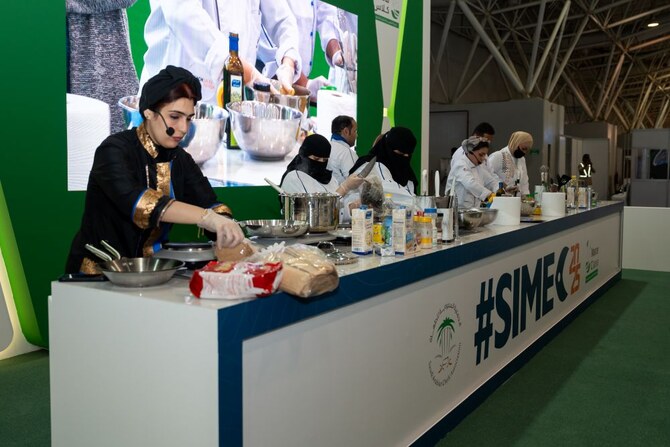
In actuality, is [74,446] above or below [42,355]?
above

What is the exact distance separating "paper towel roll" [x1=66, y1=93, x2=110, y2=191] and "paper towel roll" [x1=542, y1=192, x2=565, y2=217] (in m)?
3.02

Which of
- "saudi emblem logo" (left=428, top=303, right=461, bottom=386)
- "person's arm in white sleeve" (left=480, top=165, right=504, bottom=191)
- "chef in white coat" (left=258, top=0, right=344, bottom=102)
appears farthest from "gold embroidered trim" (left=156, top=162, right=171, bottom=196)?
"person's arm in white sleeve" (left=480, top=165, right=504, bottom=191)

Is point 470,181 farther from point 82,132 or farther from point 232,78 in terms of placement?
point 82,132

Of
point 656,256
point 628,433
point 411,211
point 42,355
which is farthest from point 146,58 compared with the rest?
point 656,256

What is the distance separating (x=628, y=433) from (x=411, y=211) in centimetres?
137

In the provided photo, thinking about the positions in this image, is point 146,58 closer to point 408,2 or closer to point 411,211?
point 411,211

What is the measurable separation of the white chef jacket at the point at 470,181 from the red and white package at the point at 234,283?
3672 millimetres

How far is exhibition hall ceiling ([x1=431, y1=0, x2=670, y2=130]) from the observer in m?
15.6

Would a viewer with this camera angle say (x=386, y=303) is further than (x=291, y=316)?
Yes

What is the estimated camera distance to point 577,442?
8.68ft

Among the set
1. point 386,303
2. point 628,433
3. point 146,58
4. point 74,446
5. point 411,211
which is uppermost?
point 146,58

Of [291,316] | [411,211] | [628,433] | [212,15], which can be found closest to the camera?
[291,316]

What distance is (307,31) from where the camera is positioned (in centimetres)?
553

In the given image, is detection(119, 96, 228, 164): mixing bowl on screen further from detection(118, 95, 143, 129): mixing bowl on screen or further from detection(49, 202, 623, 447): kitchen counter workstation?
detection(49, 202, 623, 447): kitchen counter workstation
